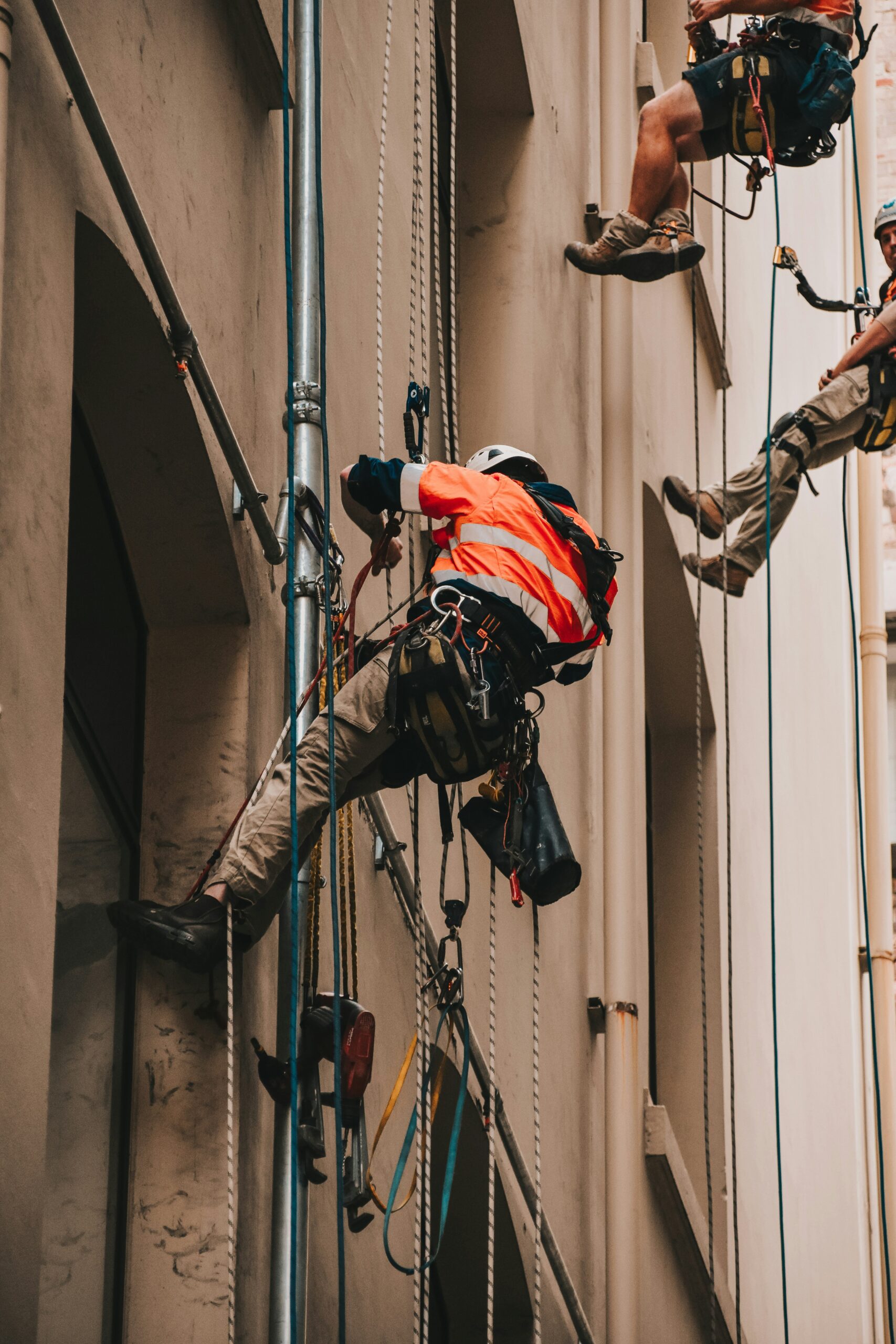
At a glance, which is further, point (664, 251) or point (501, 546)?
point (664, 251)

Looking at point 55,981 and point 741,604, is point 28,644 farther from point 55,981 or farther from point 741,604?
point 741,604

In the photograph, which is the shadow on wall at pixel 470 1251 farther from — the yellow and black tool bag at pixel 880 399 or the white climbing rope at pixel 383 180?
the yellow and black tool bag at pixel 880 399

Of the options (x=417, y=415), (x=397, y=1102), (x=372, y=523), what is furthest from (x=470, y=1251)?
(x=417, y=415)

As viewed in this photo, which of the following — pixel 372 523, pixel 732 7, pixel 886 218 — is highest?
pixel 886 218

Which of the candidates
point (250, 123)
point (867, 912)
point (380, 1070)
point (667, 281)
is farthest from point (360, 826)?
point (867, 912)

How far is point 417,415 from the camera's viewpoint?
535 cm

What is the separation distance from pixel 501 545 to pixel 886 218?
562 cm

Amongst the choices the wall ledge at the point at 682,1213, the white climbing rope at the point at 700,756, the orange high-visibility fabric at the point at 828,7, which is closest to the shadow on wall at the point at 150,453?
the orange high-visibility fabric at the point at 828,7

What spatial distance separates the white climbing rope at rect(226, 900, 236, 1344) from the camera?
4113mm

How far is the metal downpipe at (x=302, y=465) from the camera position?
185 inches

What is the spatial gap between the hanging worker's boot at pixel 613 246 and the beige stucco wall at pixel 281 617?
0.19 metres

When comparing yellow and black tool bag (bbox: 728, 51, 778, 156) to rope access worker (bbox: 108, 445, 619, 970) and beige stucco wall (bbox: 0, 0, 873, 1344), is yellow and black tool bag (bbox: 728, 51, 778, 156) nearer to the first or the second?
beige stucco wall (bbox: 0, 0, 873, 1344)

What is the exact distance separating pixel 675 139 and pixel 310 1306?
5123 millimetres

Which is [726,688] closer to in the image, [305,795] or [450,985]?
[450,985]
